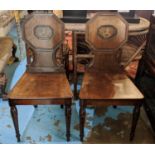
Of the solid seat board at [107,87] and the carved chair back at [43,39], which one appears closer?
the solid seat board at [107,87]

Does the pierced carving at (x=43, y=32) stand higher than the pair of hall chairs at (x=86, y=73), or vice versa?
the pierced carving at (x=43, y=32)

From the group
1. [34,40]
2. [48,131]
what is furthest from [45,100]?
[34,40]

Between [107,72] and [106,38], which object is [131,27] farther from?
[107,72]

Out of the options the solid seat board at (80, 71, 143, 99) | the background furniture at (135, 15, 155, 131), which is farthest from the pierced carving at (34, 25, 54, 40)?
the background furniture at (135, 15, 155, 131)

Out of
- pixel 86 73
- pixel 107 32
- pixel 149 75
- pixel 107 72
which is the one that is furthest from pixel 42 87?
pixel 149 75

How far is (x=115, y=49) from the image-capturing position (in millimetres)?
1718

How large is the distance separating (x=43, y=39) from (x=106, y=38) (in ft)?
1.80

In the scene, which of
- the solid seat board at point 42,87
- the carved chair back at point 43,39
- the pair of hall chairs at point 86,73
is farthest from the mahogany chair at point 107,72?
the carved chair back at point 43,39

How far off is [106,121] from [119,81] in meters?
0.48

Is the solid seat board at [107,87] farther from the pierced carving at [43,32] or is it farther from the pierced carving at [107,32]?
the pierced carving at [43,32]

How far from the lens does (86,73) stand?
174cm

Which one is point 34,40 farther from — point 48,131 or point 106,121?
point 106,121

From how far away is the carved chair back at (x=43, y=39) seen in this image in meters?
1.63
